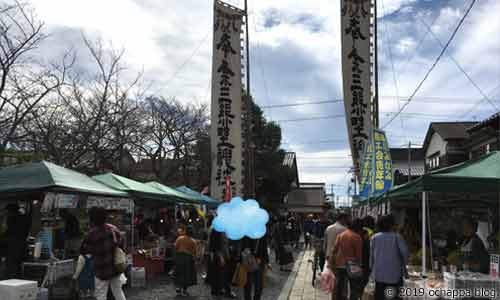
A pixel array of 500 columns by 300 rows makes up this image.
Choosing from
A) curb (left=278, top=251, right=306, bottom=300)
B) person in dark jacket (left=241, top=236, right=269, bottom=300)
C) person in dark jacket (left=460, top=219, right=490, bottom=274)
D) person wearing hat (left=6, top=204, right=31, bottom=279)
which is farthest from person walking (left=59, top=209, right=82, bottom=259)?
person in dark jacket (left=460, top=219, right=490, bottom=274)

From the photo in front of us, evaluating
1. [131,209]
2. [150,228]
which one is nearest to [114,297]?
[131,209]

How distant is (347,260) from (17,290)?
5.01 m

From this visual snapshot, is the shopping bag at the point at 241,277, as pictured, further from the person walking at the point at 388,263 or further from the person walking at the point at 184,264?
the person walking at the point at 388,263

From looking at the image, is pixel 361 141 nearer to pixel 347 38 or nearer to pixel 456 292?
pixel 347 38

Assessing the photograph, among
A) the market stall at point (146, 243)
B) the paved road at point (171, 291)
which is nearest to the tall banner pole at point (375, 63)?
the paved road at point (171, 291)

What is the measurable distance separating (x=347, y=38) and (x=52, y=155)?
10.1 metres

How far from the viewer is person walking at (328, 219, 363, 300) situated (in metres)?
7.07

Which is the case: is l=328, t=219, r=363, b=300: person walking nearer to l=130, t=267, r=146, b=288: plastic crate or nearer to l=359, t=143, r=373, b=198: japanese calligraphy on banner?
l=359, t=143, r=373, b=198: japanese calligraphy on banner

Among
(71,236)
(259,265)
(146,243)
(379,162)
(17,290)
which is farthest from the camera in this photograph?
(146,243)

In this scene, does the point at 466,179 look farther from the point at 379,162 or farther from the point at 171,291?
the point at 171,291

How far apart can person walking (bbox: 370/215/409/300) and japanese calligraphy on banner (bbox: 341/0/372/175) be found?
582 centimetres

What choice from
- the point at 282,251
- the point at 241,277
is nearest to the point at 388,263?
the point at 241,277

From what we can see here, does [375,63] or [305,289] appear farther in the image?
[375,63]

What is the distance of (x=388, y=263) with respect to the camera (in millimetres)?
6184
